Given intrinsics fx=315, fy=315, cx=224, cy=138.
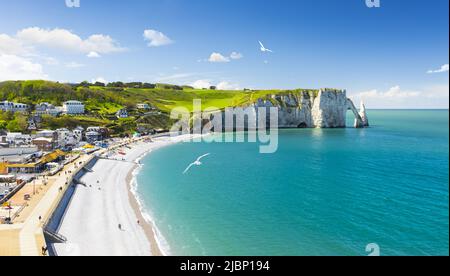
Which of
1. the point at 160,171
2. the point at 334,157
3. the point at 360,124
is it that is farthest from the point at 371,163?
the point at 360,124

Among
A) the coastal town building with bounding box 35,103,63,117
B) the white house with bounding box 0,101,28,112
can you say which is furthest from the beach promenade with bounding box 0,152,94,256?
the white house with bounding box 0,101,28,112

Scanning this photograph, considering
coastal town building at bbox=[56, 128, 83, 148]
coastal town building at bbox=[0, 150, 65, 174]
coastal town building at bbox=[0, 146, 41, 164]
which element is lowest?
coastal town building at bbox=[0, 150, 65, 174]

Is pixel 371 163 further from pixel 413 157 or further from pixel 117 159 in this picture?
pixel 117 159

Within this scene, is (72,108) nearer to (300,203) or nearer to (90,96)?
(90,96)

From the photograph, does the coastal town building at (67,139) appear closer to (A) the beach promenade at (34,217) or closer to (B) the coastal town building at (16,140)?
(B) the coastal town building at (16,140)

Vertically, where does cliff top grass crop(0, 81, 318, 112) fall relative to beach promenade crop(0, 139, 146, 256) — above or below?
above

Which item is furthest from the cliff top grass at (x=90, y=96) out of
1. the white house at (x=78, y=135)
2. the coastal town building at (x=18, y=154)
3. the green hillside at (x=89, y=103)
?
the coastal town building at (x=18, y=154)

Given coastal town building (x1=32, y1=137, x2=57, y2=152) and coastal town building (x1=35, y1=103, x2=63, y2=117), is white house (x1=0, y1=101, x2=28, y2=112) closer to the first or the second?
coastal town building (x1=35, y1=103, x2=63, y2=117)
